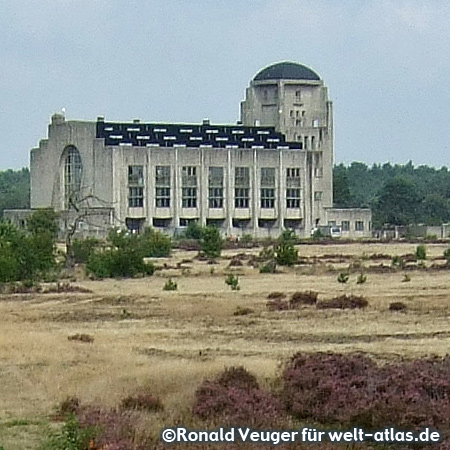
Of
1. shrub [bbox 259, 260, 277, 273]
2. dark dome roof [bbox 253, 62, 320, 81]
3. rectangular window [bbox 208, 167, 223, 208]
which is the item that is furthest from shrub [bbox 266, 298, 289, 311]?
dark dome roof [bbox 253, 62, 320, 81]

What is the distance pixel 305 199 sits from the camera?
495 ft

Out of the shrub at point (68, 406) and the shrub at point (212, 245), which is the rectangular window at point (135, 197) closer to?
the shrub at point (212, 245)

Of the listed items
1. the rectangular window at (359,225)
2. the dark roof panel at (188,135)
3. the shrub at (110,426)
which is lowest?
the shrub at (110,426)

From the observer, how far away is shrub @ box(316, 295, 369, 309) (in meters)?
42.4

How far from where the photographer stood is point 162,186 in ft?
465

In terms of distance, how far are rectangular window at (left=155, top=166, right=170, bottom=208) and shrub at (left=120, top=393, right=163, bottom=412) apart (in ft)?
397

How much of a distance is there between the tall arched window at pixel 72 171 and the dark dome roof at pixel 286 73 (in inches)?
1263

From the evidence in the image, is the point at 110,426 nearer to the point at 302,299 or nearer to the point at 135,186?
the point at 302,299

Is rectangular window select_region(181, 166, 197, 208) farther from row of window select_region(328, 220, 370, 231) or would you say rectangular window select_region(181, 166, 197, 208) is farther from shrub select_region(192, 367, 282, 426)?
shrub select_region(192, 367, 282, 426)

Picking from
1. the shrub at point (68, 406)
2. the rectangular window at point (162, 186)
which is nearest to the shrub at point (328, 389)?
the shrub at point (68, 406)

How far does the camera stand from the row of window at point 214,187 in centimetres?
14012

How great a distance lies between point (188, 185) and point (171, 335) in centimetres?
10895

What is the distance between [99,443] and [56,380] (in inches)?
334

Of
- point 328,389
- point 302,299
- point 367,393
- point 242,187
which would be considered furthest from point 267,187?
point 367,393
